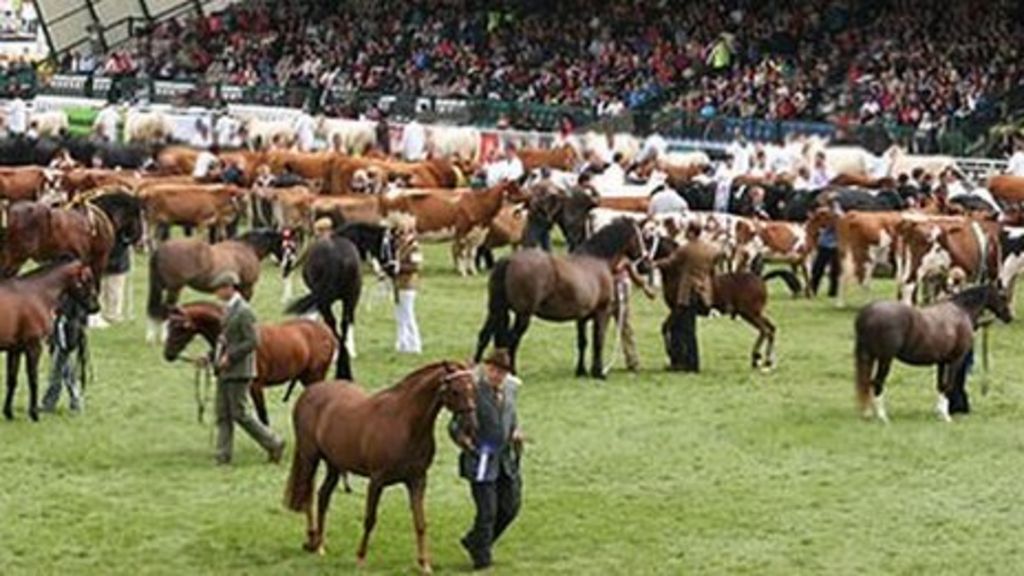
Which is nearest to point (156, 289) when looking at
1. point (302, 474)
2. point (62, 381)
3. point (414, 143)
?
point (62, 381)

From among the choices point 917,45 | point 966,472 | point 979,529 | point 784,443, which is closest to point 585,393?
point 784,443

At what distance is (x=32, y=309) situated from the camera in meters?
18.1

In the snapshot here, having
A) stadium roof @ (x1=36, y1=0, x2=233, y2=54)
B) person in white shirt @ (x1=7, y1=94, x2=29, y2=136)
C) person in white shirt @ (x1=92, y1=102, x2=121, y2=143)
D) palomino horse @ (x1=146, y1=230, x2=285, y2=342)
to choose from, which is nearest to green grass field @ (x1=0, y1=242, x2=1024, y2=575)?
palomino horse @ (x1=146, y1=230, x2=285, y2=342)

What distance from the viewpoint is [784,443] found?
1823 cm

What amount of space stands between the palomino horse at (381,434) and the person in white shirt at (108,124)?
1248 inches

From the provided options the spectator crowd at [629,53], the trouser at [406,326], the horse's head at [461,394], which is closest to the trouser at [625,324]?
the trouser at [406,326]

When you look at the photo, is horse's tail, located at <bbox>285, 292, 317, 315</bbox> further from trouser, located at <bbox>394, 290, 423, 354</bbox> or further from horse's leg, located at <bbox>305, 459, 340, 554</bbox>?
horse's leg, located at <bbox>305, 459, 340, 554</bbox>

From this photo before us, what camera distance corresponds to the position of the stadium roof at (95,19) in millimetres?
63938

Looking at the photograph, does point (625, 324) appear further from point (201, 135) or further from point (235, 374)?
point (201, 135)

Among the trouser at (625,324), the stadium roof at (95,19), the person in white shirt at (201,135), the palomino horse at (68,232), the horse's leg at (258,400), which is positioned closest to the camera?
the horse's leg at (258,400)

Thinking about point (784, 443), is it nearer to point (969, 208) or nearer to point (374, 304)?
point (374, 304)

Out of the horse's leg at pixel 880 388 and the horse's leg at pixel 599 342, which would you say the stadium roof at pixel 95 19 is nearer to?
the horse's leg at pixel 599 342

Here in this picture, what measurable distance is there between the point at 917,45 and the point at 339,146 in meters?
13.4

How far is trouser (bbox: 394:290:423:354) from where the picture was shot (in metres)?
22.6
